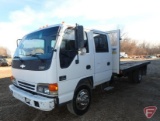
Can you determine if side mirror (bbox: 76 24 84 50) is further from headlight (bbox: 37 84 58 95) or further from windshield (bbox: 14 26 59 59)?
headlight (bbox: 37 84 58 95)

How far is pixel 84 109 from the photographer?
14.4 feet

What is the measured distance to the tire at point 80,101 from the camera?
13.3ft

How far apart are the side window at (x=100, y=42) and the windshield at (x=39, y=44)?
4.78 feet

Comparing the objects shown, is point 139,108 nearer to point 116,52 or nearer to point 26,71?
point 116,52

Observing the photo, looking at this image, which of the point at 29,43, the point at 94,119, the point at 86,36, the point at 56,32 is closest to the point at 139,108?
the point at 94,119

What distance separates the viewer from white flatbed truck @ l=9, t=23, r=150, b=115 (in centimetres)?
345

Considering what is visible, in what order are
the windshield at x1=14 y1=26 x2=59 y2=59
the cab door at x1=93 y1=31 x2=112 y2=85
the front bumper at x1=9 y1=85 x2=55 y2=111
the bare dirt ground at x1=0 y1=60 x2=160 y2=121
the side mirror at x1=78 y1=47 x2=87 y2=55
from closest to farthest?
1. the front bumper at x1=9 y1=85 x2=55 y2=111
2. the windshield at x1=14 y1=26 x2=59 y2=59
3. the side mirror at x1=78 y1=47 x2=87 y2=55
4. the bare dirt ground at x1=0 y1=60 x2=160 y2=121
5. the cab door at x1=93 y1=31 x2=112 y2=85

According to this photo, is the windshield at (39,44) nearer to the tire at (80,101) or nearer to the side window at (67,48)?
the side window at (67,48)

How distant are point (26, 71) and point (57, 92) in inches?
37.9

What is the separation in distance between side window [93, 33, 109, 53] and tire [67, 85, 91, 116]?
126 centimetres

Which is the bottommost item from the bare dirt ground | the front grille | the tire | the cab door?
the bare dirt ground

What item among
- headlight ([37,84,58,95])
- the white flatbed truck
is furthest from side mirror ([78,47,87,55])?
headlight ([37,84,58,95])

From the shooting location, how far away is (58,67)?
350cm

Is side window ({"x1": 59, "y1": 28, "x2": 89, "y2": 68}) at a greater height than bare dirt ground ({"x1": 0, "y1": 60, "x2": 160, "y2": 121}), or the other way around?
side window ({"x1": 59, "y1": 28, "x2": 89, "y2": 68})
